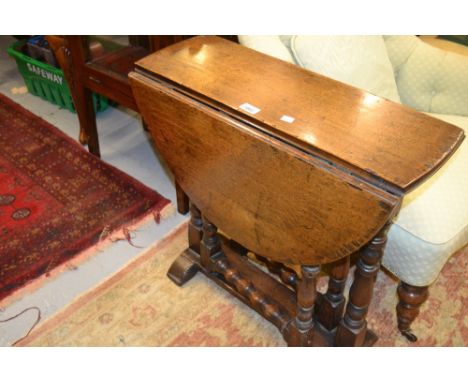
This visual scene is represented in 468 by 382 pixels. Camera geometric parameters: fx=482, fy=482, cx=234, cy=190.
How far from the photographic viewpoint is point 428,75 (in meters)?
1.69

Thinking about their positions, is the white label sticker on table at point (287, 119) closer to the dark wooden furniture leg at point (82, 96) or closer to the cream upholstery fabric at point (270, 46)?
the cream upholstery fabric at point (270, 46)

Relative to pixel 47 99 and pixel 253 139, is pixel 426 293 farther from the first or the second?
pixel 47 99

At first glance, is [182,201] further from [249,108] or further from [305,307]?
[249,108]

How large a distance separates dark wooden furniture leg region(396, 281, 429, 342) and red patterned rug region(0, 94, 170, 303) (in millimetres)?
970

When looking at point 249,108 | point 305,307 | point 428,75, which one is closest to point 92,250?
point 305,307

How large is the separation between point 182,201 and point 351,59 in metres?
0.84

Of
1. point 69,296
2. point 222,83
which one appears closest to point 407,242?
point 222,83

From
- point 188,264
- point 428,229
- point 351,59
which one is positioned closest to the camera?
point 428,229

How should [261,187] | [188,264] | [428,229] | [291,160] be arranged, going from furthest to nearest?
[188,264], [428,229], [261,187], [291,160]

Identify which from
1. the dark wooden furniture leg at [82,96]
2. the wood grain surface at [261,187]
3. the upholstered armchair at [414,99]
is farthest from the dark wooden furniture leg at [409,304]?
the dark wooden furniture leg at [82,96]

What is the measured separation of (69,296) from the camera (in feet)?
5.40

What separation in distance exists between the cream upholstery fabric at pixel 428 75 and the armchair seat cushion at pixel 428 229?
1.42ft

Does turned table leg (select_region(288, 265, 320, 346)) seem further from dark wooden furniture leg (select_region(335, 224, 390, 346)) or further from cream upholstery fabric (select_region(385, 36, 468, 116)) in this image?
cream upholstery fabric (select_region(385, 36, 468, 116))

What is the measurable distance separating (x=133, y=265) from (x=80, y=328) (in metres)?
0.30
